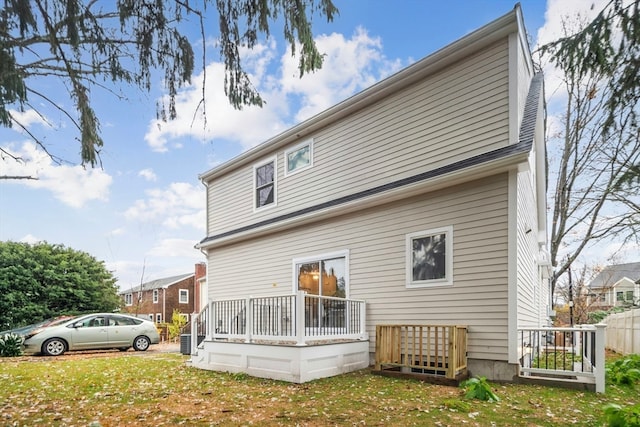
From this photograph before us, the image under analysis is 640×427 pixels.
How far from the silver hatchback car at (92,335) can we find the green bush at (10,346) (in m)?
0.20

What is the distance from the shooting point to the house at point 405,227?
22.7 feet

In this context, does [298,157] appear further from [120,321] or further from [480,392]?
[120,321]

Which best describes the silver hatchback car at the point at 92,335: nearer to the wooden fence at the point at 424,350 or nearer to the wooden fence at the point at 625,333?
the wooden fence at the point at 424,350

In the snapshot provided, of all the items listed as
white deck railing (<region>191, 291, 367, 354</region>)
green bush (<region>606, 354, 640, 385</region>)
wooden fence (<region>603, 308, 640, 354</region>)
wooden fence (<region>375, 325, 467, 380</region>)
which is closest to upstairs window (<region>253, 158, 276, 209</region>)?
white deck railing (<region>191, 291, 367, 354</region>)

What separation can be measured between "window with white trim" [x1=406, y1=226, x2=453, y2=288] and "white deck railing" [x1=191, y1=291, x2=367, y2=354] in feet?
4.73

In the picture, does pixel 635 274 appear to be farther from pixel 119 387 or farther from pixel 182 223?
pixel 119 387

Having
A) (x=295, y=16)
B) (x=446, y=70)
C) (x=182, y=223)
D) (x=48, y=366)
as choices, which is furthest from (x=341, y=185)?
(x=182, y=223)

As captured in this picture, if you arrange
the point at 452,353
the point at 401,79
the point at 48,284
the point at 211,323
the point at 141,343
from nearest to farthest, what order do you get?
1. the point at 452,353
2. the point at 401,79
3. the point at 211,323
4. the point at 141,343
5. the point at 48,284

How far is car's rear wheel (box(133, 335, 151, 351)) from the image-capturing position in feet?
46.0

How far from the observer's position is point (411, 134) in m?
8.51

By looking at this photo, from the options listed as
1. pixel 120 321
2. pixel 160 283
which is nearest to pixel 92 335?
pixel 120 321

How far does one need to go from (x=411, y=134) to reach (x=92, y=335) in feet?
39.1

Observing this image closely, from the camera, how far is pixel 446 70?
316 inches

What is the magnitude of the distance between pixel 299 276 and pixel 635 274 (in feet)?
138
